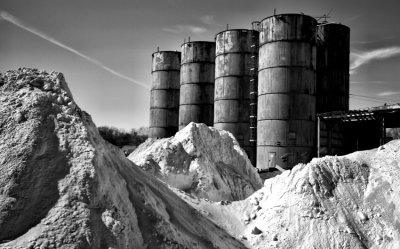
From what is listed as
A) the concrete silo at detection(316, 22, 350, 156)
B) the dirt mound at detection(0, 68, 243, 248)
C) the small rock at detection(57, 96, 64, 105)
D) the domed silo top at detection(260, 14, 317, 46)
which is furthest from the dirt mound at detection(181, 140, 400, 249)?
the concrete silo at detection(316, 22, 350, 156)

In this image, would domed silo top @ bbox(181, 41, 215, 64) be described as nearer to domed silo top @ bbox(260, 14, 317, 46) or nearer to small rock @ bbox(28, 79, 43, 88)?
domed silo top @ bbox(260, 14, 317, 46)

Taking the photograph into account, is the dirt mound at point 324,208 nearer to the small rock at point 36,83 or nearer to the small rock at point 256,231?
the small rock at point 256,231

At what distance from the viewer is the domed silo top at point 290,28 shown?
19094 millimetres

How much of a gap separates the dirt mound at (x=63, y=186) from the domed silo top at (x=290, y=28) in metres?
14.8

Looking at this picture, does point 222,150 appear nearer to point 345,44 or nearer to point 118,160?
point 118,160

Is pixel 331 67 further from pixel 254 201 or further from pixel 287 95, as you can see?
pixel 254 201

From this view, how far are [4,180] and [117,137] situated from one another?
46.1 metres

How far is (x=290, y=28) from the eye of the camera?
1908cm

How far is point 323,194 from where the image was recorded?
27.4ft

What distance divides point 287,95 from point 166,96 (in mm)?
13282

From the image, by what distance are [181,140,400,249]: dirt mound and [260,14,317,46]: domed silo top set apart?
1112cm

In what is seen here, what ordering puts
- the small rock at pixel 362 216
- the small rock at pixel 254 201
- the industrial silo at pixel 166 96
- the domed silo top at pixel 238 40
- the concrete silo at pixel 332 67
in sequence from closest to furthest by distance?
the small rock at pixel 362 216, the small rock at pixel 254 201, the concrete silo at pixel 332 67, the domed silo top at pixel 238 40, the industrial silo at pixel 166 96

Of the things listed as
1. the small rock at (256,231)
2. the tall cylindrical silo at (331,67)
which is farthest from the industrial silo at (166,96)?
the small rock at (256,231)

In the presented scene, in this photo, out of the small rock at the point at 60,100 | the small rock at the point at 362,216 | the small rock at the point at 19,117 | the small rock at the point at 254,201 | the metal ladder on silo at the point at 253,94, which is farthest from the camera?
the metal ladder on silo at the point at 253,94
